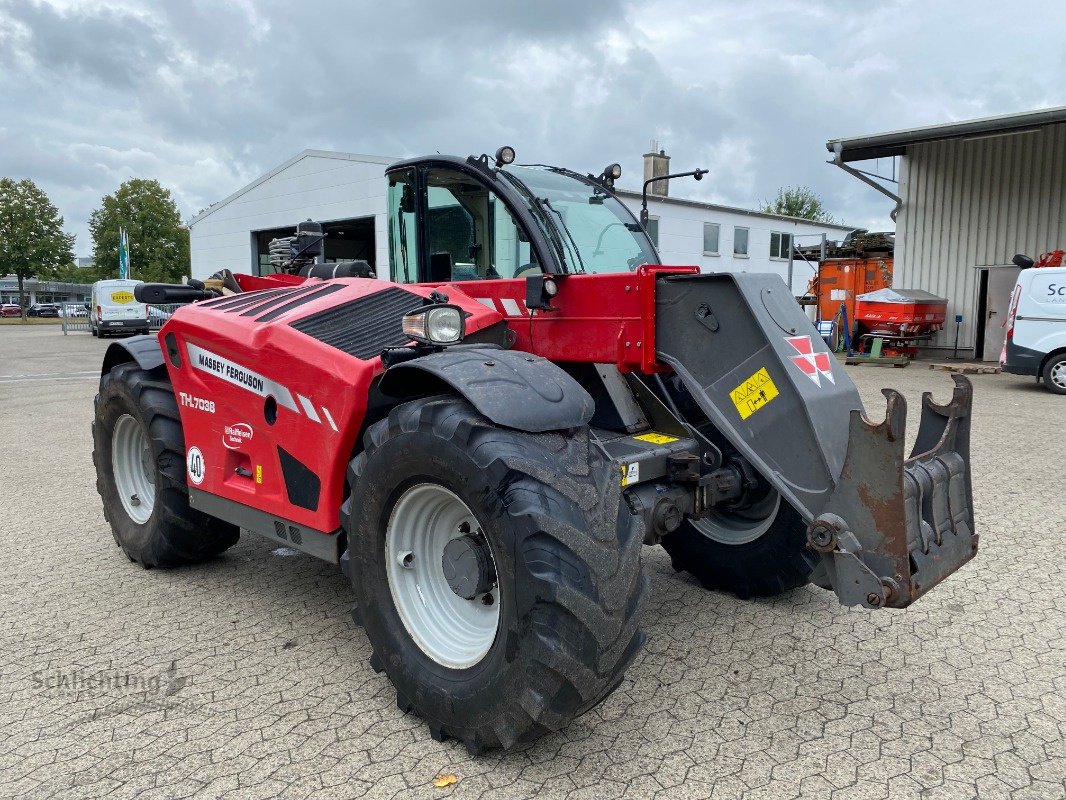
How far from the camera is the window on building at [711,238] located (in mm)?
28984

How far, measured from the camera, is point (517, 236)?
3.79m

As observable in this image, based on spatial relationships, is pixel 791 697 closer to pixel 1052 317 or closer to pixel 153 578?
pixel 153 578

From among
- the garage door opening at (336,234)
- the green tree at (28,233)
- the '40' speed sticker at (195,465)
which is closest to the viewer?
the '40' speed sticker at (195,465)

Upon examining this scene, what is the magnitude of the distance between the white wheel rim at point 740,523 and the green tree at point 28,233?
51.9 metres

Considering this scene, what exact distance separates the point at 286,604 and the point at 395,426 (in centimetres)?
177

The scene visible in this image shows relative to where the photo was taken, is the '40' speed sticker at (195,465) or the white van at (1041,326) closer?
the '40' speed sticker at (195,465)

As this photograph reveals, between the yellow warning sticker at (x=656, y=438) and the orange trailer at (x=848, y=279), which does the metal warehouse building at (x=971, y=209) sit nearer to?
the orange trailer at (x=848, y=279)

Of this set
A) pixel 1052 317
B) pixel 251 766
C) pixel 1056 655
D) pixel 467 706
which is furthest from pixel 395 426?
pixel 1052 317

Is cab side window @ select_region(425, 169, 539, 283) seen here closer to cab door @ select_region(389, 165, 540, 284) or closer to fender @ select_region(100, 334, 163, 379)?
cab door @ select_region(389, 165, 540, 284)

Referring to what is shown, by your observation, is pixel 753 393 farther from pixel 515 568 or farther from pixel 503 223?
pixel 503 223

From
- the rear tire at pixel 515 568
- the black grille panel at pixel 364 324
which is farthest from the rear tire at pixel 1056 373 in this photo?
the rear tire at pixel 515 568

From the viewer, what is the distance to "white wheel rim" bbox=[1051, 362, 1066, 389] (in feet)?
41.9

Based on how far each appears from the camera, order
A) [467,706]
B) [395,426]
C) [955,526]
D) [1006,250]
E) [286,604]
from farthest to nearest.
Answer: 1. [1006,250]
2. [286,604]
3. [955,526]
4. [395,426]
5. [467,706]

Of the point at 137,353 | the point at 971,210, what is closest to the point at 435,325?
the point at 137,353
